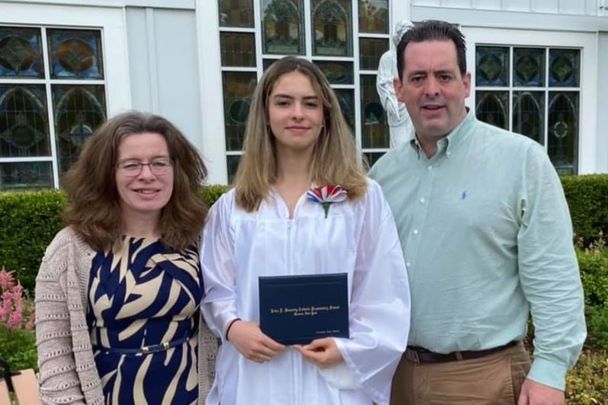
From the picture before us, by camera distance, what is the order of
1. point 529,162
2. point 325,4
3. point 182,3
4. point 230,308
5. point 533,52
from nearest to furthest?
point 529,162 → point 230,308 → point 182,3 → point 325,4 → point 533,52

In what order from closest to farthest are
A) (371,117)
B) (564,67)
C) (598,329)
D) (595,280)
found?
1. (598,329)
2. (595,280)
3. (371,117)
4. (564,67)

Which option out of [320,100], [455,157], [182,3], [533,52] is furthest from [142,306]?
[533,52]

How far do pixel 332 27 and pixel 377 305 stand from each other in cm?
640

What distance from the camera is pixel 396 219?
6.70ft

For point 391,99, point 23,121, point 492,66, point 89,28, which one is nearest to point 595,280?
point 391,99

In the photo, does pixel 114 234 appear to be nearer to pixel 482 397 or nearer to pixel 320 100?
pixel 320 100

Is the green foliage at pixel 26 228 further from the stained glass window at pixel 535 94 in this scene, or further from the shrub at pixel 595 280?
the stained glass window at pixel 535 94

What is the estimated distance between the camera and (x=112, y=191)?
1.95 metres

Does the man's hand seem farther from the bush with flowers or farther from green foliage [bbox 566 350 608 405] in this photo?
the bush with flowers

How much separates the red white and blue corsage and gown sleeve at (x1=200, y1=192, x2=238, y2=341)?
0.31m

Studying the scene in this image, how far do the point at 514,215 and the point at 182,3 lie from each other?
5.94 meters

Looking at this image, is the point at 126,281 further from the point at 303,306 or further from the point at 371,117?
the point at 371,117

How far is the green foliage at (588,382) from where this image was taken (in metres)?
3.51

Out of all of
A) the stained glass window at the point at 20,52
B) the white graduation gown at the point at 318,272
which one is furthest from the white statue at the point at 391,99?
the white graduation gown at the point at 318,272
